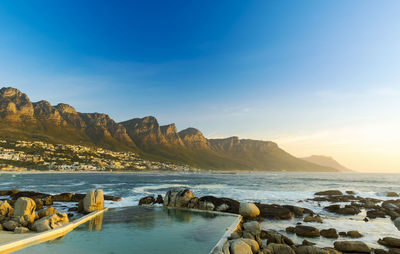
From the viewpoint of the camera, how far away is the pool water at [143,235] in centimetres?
1420

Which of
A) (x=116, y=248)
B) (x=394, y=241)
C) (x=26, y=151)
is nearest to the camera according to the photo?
(x=116, y=248)

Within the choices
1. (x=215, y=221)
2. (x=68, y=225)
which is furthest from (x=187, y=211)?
(x=68, y=225)

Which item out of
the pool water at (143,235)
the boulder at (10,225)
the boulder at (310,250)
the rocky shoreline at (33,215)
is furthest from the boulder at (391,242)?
the boulder at (10,225)

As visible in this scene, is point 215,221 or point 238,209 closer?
point 215,221

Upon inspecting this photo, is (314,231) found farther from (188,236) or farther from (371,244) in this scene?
(188,236)

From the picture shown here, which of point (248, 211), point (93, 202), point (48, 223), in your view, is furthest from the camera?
point (248, 211)

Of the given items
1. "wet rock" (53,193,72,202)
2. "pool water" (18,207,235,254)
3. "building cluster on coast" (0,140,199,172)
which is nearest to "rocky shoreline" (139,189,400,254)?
"pool water" (18,207,235,254)

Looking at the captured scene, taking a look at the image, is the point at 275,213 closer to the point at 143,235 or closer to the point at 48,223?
the point at 143,235

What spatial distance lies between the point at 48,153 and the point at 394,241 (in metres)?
198

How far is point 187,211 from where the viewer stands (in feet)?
93.4

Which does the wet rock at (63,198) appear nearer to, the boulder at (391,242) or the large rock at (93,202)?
the large rock at (93,202)

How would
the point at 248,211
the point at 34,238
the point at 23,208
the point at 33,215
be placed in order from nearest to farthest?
the point at 34,238 < the point at 33,215 < the point at 23,208 < the point at 248,211

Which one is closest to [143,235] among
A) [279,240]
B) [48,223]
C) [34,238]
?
[34,238]

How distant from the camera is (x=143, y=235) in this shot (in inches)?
684
